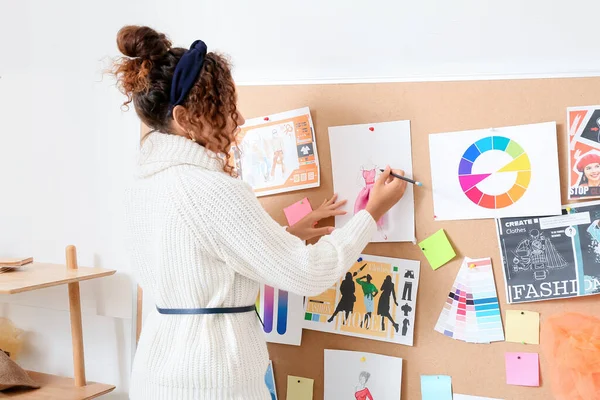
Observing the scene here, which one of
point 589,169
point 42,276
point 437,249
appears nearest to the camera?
point 589,169

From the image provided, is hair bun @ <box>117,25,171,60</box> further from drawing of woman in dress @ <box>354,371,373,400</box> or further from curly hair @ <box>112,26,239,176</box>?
drawing of woman in dress @ <box>354,371,373,400</box>

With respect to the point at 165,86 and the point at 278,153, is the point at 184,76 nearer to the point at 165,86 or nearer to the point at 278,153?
the point at 165,86

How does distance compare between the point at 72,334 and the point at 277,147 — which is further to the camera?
the point at 72,334

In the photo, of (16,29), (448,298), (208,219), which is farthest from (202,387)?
(16,29)

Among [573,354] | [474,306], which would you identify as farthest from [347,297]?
[573,354]

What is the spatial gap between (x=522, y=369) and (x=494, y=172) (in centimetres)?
40

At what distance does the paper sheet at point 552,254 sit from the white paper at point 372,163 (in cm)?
20

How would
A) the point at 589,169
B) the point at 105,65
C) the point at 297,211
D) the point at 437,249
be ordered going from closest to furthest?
the point at 589,169 < the point at 437,249 < the point at 297,211 < the point at 105,65

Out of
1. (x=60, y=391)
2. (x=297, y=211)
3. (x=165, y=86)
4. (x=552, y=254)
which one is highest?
(x=165, y=86)

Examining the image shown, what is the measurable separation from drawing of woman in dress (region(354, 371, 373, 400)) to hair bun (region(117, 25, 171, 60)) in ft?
2.63

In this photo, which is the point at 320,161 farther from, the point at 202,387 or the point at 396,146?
the point at 202,387

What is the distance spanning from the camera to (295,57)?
146 cm

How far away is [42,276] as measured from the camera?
5.31 feet

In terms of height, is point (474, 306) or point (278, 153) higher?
point (278, 153)
